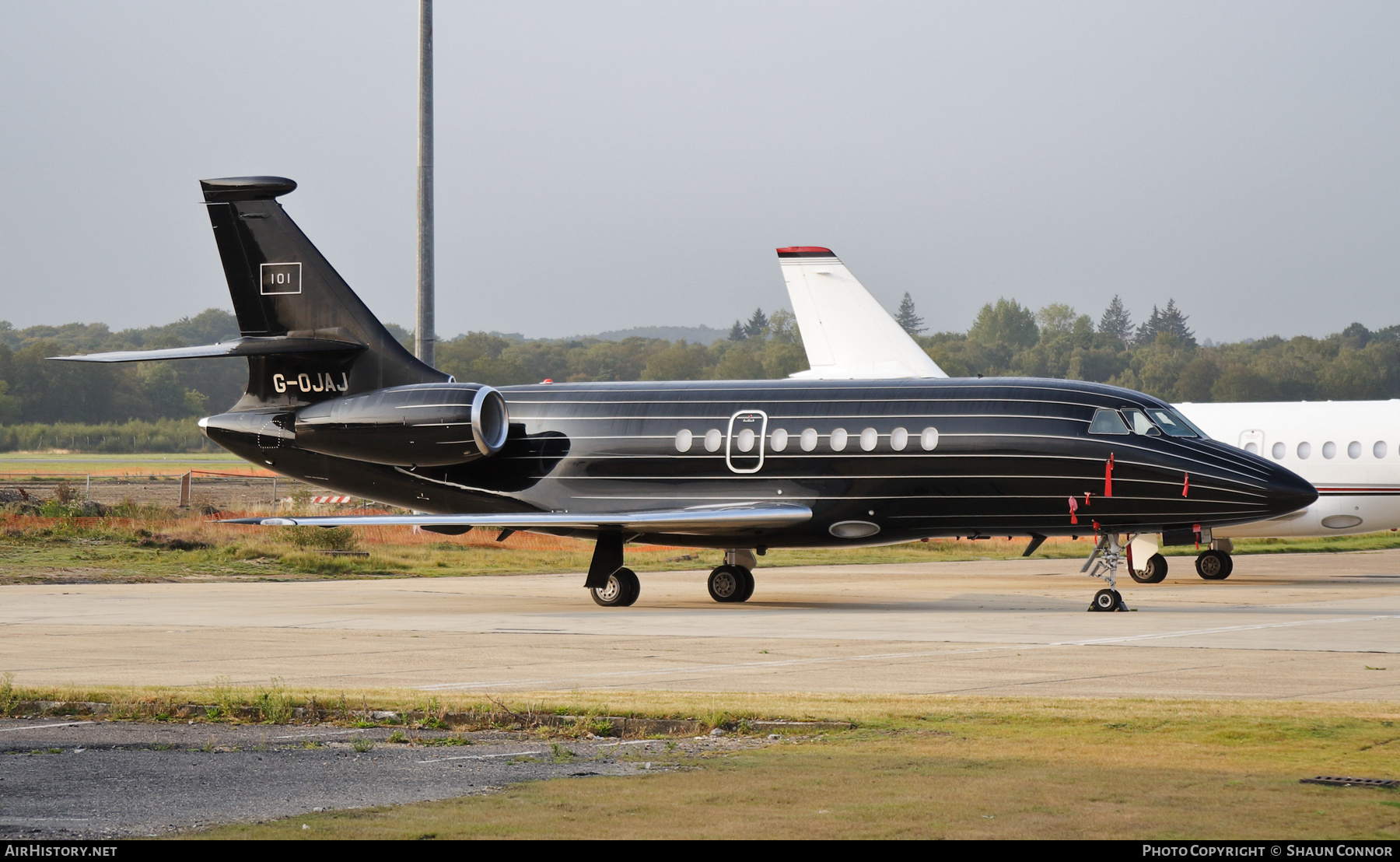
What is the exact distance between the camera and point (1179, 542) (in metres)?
25.2

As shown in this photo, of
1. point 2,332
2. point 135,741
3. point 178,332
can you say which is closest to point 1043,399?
point 135,741

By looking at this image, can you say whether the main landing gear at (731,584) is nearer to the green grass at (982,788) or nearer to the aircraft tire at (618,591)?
the aircraft tire at (618,591)

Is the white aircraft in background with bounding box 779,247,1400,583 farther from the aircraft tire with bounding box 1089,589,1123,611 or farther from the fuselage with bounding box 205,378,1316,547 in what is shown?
the aircraft tire with bounding box 1089,589,1123,611

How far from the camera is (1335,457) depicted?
2997cm

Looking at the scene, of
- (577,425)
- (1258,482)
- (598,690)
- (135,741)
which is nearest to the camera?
(135,741)

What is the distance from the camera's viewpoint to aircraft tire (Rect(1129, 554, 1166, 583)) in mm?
29984

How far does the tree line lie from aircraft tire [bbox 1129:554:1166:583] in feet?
147

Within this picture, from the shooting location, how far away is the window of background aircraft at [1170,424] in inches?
918

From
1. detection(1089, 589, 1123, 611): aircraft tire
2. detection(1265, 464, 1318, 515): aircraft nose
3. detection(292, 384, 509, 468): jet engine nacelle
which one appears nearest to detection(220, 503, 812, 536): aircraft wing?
detection(292, 384, 509, 468): jet engine nacelle

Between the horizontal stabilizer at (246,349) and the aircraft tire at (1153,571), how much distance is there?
15881mm

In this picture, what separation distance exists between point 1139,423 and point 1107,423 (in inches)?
19.9

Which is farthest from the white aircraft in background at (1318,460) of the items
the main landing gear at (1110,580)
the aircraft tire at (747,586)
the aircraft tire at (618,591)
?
the aircraft tire at (618,591)
